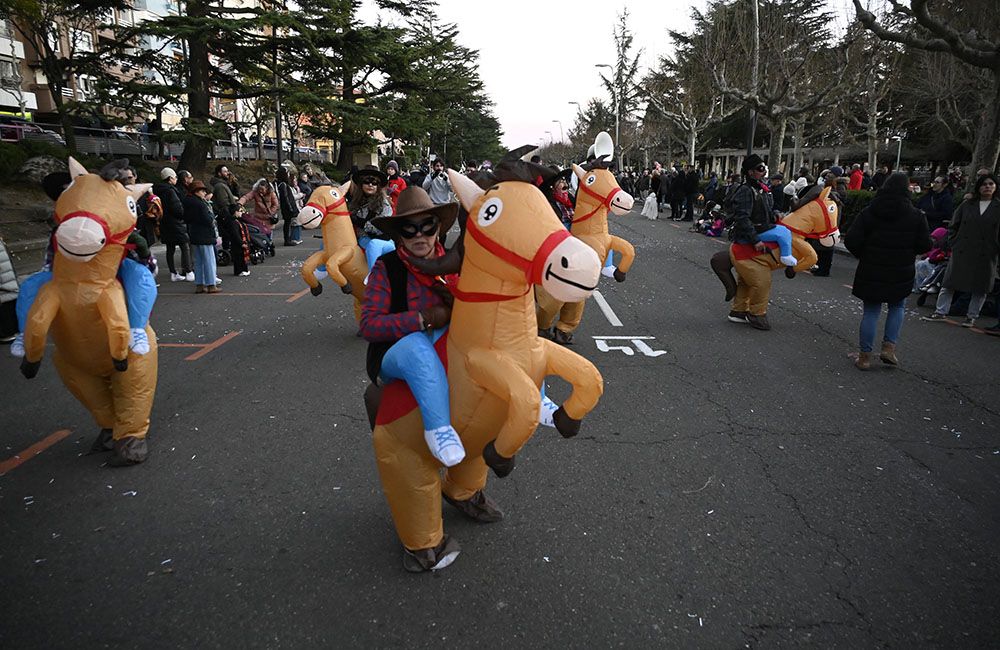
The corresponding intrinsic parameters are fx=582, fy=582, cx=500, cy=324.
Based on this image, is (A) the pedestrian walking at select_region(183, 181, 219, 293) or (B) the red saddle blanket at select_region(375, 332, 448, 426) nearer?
(B) the red saddle blanket at select_region(375, 332, 448, 426)

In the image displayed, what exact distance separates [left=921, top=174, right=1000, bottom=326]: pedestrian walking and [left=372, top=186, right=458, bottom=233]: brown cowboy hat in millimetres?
7512

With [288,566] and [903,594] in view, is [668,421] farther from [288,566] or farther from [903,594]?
[288,566]

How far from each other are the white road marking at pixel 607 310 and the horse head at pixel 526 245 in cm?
528

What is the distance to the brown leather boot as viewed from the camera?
228 inches

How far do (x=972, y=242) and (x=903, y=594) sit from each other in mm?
6424

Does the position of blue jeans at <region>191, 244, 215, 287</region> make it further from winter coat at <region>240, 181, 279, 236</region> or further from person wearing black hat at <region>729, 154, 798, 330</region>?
person wearing black hat at <region>729, 154, 798, 330</region>

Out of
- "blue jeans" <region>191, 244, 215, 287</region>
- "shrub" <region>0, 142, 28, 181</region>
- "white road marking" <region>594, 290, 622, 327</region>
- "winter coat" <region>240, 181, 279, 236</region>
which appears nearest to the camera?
"white road marking" <region>594, 290, 622, 327</region>

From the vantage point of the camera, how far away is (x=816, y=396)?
508cm

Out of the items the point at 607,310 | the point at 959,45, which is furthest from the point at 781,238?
the point at 959,45

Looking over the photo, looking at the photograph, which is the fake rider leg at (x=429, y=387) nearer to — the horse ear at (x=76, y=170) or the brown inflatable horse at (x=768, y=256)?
the horse ear at (x=76, y=170)

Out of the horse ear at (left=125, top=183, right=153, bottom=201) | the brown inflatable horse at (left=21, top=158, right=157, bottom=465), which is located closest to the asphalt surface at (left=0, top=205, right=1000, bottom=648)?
the brown inflatable horse at (left=21, top=158, right=157, bottom=465)

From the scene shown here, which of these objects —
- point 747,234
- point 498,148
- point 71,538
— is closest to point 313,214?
point 71,538

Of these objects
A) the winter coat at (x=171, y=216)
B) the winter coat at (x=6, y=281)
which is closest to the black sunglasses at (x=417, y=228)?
the winter coat at (x=6, y=281)

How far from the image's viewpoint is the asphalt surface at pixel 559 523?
98.3 inches
